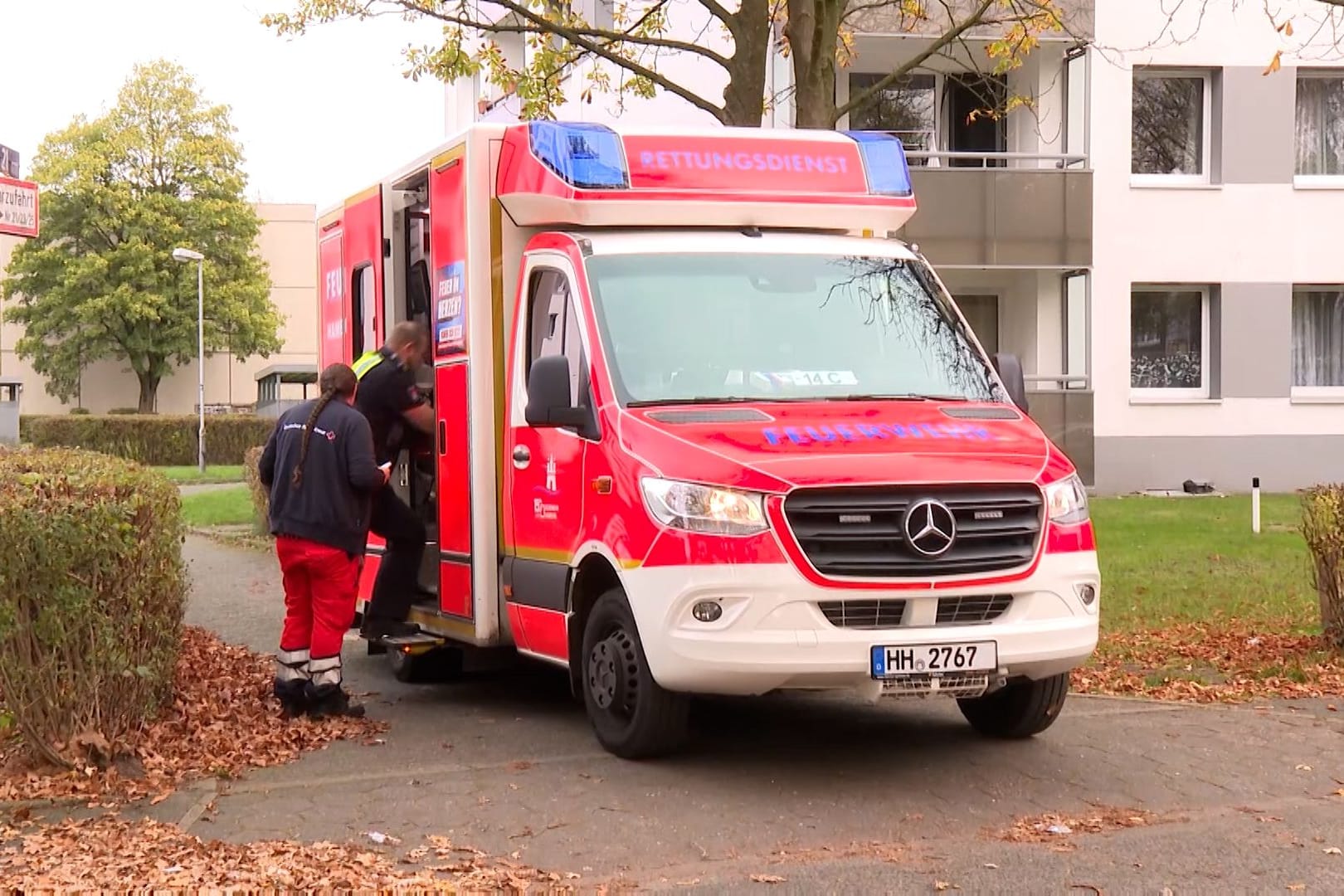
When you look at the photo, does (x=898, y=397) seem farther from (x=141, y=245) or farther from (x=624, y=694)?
(x=141, y=245)

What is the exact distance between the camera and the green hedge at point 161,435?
43.7m

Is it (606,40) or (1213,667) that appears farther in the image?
(606,40)

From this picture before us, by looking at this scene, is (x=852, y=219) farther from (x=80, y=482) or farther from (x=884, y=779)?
(x=80, y=482)

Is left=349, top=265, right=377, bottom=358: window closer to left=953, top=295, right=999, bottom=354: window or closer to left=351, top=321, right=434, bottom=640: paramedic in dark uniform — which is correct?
left=351, top=321, right=434, bottom=640: paramedic in dark uniform

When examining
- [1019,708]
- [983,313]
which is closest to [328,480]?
[1019,708]

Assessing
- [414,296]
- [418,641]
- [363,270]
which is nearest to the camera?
[418,641]

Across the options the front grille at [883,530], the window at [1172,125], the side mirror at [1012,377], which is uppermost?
the window at [1172,125]

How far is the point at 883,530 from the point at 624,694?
1.43 metres

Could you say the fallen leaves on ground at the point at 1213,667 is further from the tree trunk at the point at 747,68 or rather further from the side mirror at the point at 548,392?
the tree trunk at the point at 747,68

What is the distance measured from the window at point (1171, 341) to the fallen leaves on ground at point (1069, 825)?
19.0 metres

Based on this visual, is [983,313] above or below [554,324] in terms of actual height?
above

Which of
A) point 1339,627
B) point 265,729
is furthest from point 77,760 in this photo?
point 1339,627

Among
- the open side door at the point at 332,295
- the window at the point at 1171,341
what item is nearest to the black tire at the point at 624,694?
the open side door at the point at 332,295

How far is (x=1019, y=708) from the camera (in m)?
7.39
